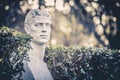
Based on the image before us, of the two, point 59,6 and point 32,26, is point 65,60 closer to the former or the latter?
point 32,26

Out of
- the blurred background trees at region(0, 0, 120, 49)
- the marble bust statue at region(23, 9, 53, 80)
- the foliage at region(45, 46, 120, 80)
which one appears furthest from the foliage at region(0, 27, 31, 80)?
the blurred background trees at region(0, 0, 120, 49)

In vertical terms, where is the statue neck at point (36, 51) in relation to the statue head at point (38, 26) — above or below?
below

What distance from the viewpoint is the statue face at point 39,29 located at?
771 centimetres

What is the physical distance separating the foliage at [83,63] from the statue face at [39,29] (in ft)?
2.70

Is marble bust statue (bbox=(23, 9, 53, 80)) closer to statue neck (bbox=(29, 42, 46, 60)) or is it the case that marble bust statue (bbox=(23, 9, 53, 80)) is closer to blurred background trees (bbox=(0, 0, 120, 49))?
statue neck (bbox=(29, 42, 46, 60))

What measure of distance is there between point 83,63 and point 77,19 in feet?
17.9

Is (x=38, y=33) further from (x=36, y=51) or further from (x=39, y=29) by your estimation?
(x=36, y=51)

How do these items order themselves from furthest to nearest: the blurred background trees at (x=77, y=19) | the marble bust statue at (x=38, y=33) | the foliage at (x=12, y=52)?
the blurred background trees at (x=77, y=19) < the marble bust statue at (x=38, y=33) < the foliage at (x=12, y=52)

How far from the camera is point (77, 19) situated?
1382 cm

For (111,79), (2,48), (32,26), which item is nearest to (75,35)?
(111,79)

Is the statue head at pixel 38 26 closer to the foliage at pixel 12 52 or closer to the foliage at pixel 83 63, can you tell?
the foliage at pixel 12 52

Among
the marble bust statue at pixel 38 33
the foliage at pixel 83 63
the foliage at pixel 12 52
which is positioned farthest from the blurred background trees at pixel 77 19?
the foliage at pixel 12 52

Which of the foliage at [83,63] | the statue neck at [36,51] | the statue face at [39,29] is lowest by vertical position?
the foliage at [83,63]

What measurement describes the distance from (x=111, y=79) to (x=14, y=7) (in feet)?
17.9
